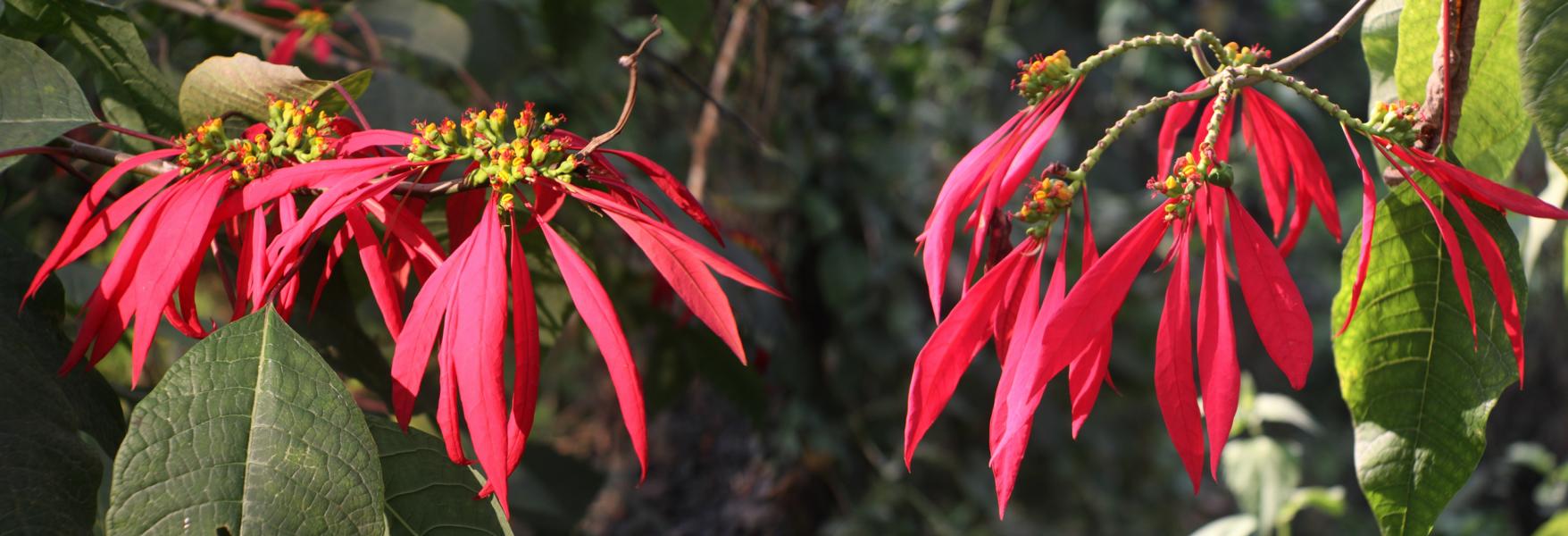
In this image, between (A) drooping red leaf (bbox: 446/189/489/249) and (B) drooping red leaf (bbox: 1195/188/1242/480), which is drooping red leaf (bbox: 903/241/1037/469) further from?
(A) drooping red leaf (bbox: 446/189/489/249)

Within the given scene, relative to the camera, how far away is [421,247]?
35 centimetres

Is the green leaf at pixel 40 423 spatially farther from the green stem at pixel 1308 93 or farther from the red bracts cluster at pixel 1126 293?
the green stem at pixel 1308 93

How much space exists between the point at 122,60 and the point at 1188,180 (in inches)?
15.8

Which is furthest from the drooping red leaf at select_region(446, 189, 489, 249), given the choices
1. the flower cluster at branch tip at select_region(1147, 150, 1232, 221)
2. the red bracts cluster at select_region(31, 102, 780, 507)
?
the flower cluster at branch tip at select_region(1147, 150, 1232, 221)

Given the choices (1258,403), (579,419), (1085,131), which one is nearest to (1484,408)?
(1258,403)

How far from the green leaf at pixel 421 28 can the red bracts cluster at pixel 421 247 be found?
35 centimetres

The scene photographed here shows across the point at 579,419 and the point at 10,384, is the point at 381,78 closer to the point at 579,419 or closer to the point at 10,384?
the point at 10,384

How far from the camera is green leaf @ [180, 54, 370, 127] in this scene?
40 cm

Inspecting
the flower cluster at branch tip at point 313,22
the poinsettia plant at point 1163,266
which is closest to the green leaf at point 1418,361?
the poinsettia plant at point 1163,266

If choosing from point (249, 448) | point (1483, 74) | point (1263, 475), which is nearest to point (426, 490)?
point (249, 448)

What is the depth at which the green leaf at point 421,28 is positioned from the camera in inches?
28.9

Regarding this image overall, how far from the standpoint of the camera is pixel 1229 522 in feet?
2.40

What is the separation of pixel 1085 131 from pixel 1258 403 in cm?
98

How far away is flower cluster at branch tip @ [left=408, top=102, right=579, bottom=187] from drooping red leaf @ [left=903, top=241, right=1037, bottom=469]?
12 cm
